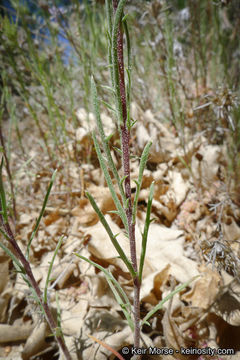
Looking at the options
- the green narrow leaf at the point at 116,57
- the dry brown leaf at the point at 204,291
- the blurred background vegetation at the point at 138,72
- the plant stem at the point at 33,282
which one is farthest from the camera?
the blurred background vegetation at the point at 138,72

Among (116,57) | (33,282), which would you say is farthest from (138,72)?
(33,282)

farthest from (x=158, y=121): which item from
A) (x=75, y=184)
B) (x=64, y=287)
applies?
(x=64, y=287)

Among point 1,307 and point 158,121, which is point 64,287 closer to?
point 1,307

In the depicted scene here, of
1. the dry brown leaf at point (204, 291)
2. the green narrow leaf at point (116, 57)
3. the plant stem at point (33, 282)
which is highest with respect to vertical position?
the green narrow leaf at point (116, 57)

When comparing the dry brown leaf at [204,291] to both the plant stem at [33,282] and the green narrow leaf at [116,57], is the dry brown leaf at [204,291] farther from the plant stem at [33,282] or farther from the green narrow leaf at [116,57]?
the green narrow leaf at [116,57]

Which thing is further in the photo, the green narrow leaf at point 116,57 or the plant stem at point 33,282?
the plant stem at point 33,282

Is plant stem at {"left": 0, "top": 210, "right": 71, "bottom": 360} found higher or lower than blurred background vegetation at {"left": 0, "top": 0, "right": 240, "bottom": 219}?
lower

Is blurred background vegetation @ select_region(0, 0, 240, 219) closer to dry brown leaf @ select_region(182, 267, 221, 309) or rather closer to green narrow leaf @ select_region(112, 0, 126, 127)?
green narrow leaf @ select_region(112, 0, 126, 127)

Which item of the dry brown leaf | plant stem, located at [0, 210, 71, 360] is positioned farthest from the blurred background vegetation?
the dry brown leaf

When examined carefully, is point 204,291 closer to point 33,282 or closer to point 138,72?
point 33,282

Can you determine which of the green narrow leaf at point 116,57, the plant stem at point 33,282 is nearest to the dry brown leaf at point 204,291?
the plant stem at point 33,282

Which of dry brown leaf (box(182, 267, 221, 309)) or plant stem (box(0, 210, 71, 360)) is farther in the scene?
dry brown leaf (box(182, 267, 221, 309))
